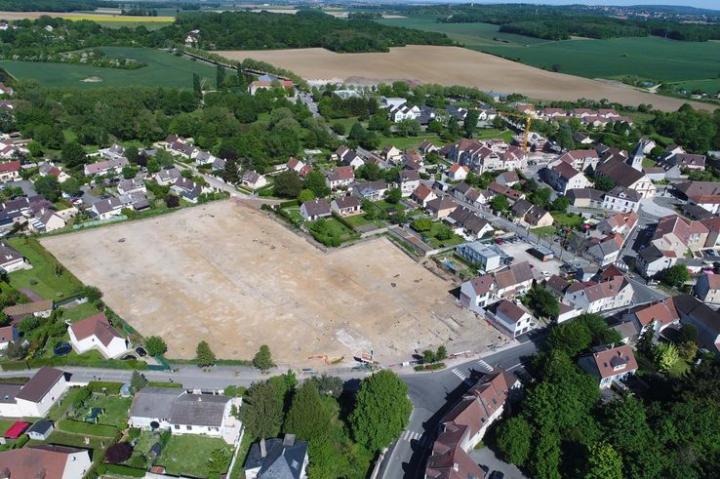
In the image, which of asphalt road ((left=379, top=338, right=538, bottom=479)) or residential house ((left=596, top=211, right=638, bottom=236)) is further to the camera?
residential house ((left=596, top=211, right=638, bottom=236))

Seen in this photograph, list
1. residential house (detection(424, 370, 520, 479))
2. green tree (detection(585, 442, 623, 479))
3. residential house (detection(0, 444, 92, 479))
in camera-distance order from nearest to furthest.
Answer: green tree (detection(585, 442, 623, 479)) < residential house (detection(424, 370, 520, 479)) < residential house (detection(0, 444, 92, 479))

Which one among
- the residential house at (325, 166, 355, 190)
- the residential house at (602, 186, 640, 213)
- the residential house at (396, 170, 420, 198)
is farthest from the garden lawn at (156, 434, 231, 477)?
the residential house at (602, 186, 640, 213)

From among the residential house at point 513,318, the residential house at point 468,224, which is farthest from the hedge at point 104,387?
the residential house at point 468,224

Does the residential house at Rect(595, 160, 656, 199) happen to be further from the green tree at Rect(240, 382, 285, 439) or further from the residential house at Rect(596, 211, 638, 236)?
the green tree at Rect(240, 382, 285, 439)

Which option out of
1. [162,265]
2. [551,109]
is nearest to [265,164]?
[162,265]

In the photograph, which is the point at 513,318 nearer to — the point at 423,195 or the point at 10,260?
the point at 423,195

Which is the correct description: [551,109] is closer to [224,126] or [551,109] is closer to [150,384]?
[224,126]

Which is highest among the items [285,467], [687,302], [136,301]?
[687,302]

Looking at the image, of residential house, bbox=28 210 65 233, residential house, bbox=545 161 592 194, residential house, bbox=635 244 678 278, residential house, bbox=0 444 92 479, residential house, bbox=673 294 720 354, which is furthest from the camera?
residential house, bbox=545 161 592 194
